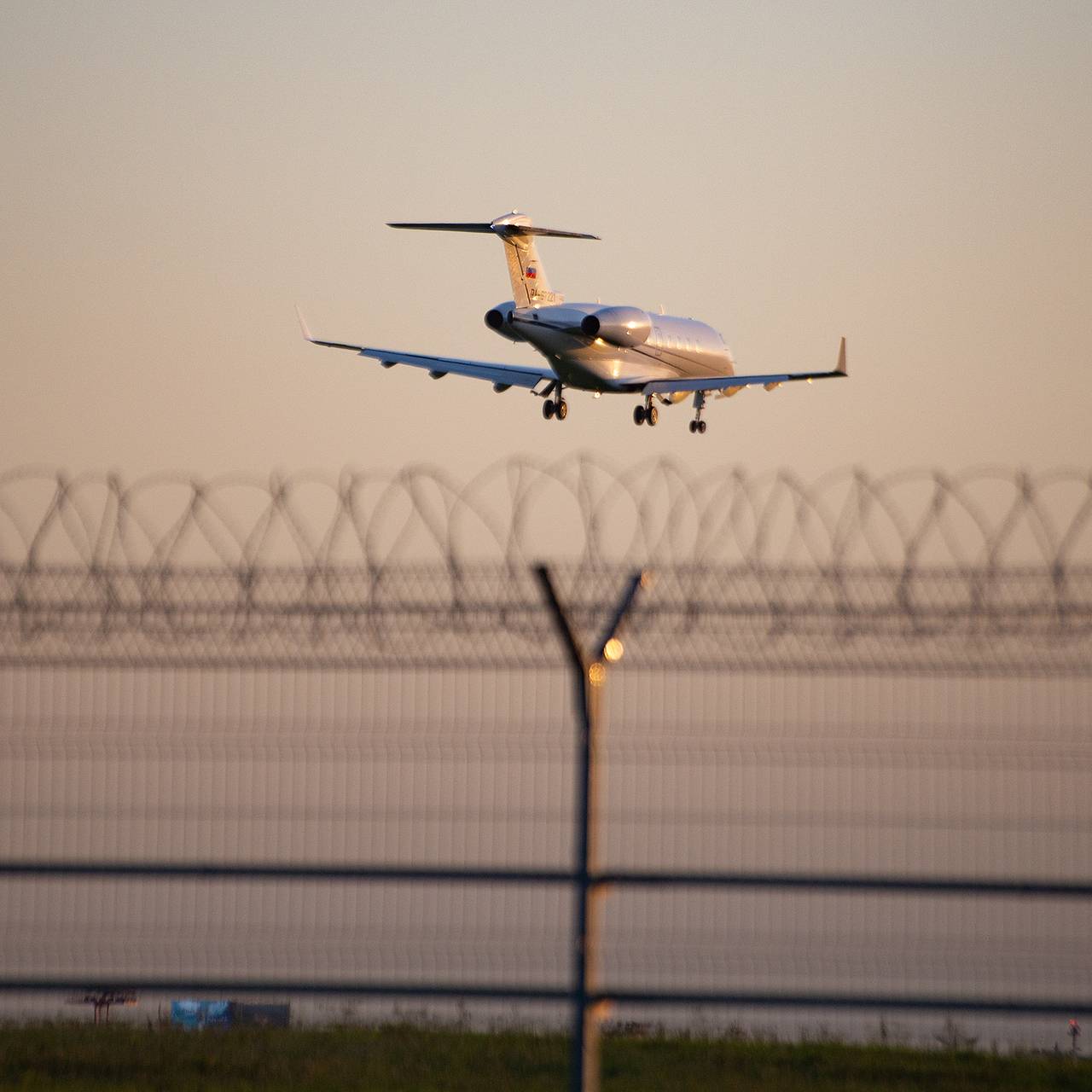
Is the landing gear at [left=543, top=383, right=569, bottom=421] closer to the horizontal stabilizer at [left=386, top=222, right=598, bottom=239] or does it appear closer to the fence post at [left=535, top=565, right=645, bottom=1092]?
the horizontal stabilizer at [left=386, top=222, right=598, bottom=239]

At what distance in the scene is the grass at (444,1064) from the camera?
936 cm

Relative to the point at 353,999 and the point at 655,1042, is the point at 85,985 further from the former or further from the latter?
the point at 655,1042

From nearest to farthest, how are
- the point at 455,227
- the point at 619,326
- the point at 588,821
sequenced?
1. the point at 588,821
2. the point at 619,326
3. the point at 455,227

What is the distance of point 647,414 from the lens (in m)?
52.3

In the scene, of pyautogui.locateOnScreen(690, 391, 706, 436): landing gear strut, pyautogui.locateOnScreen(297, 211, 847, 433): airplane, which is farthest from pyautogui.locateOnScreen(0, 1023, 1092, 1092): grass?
pyautogui.locateOnScreen(690, 391, 706, 436): landing gear strut

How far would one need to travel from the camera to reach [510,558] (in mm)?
8875

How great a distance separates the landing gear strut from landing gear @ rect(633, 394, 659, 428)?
6.43 feet

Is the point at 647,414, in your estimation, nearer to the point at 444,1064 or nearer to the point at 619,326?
the point at 619,326

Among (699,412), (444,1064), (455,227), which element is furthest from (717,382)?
(444,1064)

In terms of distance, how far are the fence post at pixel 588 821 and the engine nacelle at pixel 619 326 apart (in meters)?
41.3

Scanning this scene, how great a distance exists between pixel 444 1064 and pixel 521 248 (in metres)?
53.6

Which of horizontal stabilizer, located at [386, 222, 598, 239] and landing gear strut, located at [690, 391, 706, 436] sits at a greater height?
horizontal stabilizer, located at [386, 222, 598, 239]

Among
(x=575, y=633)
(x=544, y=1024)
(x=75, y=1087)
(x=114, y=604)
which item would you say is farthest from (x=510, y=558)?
(x=75, y=1087)

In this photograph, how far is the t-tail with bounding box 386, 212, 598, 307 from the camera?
2350 inches
